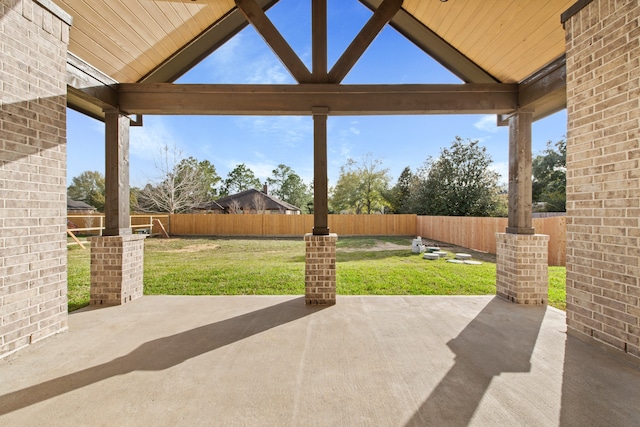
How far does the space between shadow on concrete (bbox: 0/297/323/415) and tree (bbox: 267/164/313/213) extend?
31.4m

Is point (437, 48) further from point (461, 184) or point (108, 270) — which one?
point (461, 184)

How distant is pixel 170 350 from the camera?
2.61m

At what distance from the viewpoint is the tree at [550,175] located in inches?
736

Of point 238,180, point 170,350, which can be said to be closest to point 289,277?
point 170,350

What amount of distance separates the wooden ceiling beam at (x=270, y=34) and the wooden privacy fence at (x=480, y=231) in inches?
274

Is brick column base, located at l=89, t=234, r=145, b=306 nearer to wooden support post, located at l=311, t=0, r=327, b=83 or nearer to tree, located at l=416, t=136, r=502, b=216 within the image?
wooden support post, located at l=311, t=0, r=327, b=83

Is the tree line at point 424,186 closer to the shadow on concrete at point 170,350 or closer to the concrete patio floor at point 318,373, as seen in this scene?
the concrete patio floor at point 318,373

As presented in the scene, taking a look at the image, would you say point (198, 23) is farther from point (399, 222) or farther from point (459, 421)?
point (399, 222)

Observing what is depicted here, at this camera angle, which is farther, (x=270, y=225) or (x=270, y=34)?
(x=270, y=225)

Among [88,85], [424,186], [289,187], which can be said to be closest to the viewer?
[88,85]

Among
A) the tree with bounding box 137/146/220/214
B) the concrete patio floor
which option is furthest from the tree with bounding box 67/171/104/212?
the concrete patio floor

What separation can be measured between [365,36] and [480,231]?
9.80 meters

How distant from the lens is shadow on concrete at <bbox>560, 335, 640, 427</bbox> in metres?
1.73

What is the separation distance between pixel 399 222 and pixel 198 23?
1508 cm
